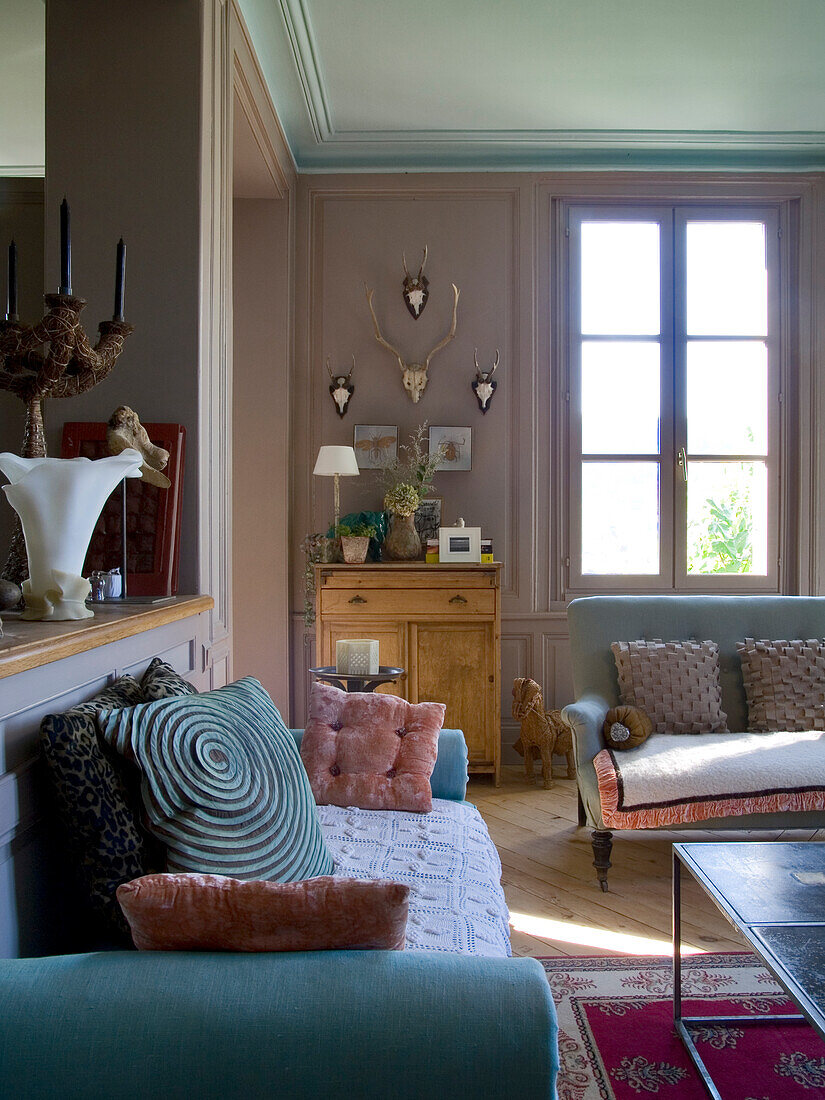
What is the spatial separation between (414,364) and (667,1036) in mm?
3485

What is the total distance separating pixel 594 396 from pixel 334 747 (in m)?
3.09

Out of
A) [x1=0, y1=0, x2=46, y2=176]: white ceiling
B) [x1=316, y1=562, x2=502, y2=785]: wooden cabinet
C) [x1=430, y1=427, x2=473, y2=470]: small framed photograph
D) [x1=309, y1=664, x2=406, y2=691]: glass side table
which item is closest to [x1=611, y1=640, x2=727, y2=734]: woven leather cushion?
[x1=309, y1=664, x2=406, y2=691]: glass side table

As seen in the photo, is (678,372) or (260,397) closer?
(260,397)

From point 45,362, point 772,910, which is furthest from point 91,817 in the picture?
point 772,910

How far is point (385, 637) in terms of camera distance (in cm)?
412

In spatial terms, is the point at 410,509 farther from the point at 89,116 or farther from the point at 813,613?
the point at 89,116

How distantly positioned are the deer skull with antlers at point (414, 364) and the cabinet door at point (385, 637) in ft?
4.30

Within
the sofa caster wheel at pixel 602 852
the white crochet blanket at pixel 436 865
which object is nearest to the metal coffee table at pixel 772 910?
the white crochet blanket at pixel 436 865

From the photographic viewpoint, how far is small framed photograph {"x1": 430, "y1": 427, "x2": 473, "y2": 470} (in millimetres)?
A: 4691

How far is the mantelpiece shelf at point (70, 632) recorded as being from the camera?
3.88 feet

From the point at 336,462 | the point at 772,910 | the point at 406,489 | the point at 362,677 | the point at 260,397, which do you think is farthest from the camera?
the point at 260,397

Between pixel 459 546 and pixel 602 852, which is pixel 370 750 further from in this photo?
pixel 459 546

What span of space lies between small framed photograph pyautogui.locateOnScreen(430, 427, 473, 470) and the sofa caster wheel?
7.59ft

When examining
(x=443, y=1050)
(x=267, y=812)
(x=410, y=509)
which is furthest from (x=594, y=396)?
(x=443, y=1050)
